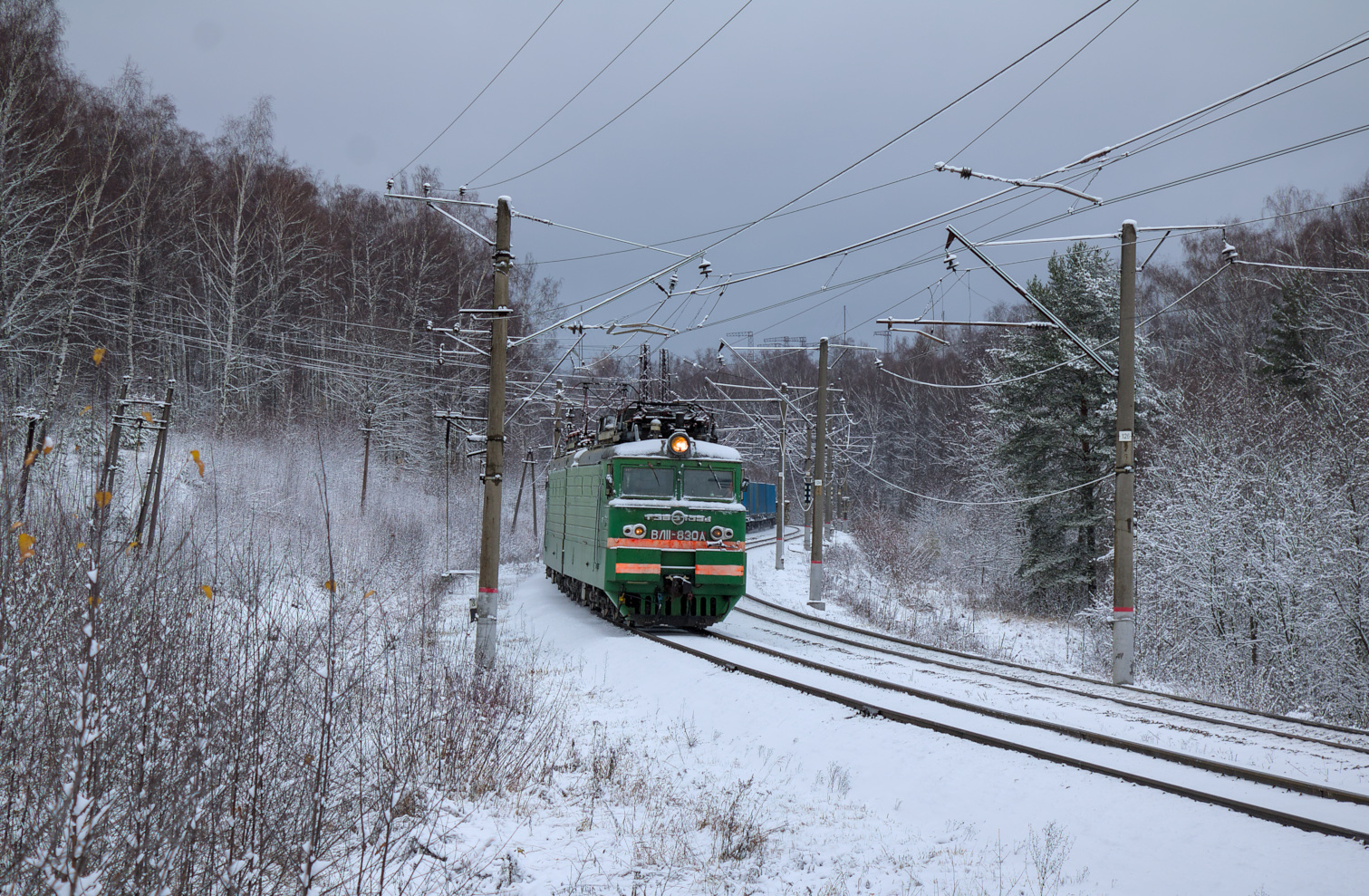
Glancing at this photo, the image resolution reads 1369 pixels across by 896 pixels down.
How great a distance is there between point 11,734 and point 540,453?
4860cm

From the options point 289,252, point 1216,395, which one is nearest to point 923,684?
point 1216,395

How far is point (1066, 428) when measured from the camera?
2667 cm

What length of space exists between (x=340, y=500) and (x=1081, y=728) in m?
22.2

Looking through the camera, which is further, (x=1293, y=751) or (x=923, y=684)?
(x=923, y=684)

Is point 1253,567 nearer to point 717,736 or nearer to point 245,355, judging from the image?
point 717,736

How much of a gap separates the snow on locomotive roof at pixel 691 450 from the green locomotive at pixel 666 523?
0.02 meters

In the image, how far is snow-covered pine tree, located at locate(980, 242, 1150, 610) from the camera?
2594 cm

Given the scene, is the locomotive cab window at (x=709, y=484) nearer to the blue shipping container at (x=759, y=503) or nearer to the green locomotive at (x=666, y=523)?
the green locomotive at (x=666, y=523)

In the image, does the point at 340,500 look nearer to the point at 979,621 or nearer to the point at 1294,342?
the point at 979,621

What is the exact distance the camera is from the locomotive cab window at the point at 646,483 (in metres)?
14.9

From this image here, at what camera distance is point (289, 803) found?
4.02 m

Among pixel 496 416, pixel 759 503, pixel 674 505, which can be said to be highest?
pixel 496 416

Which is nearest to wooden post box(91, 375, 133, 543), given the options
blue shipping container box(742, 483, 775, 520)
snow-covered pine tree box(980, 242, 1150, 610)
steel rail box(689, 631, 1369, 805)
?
steel rail box(689, 631, 1369, 805)

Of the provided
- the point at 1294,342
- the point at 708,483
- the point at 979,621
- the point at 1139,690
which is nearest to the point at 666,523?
the point at 708,483
